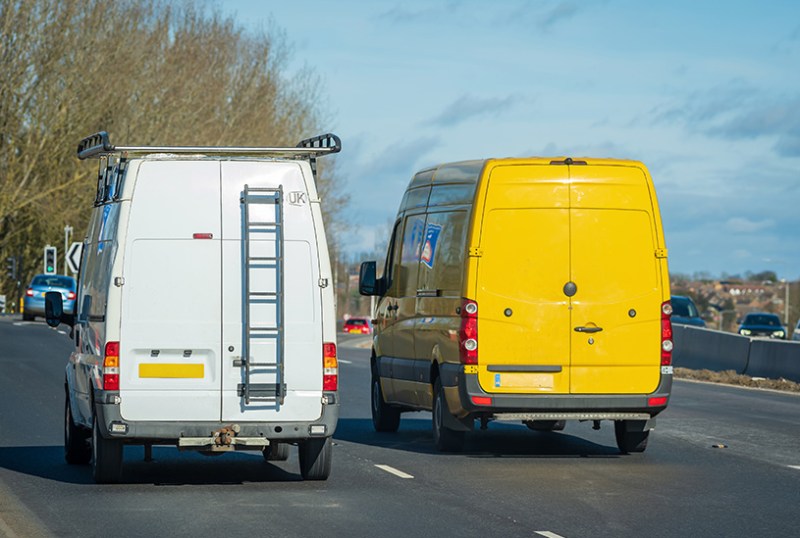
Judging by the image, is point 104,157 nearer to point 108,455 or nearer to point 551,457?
point 108,455

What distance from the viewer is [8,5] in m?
60.9

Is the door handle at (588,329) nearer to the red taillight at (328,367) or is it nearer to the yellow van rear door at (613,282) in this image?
the yellow van rear door at (613,282)

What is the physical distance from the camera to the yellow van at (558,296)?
48.3ft

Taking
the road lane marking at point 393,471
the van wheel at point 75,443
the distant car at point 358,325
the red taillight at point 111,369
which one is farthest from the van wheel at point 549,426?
the distant car at point 358,325

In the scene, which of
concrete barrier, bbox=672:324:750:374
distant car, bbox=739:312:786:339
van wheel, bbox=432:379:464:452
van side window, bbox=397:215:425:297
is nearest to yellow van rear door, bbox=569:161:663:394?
van wheel, bbox=432:379:464:452

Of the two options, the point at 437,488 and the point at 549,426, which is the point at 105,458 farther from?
the point at 549,426

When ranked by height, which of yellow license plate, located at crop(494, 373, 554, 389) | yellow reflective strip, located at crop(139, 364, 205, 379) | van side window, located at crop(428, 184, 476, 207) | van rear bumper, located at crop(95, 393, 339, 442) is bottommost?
van rear bumper, located at crop(95, 393, 339, 442)

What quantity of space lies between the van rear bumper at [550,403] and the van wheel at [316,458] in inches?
81.2

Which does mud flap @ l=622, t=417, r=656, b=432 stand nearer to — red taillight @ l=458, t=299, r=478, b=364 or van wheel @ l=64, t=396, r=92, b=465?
red taillight @ l=458, t=299, r=478, b=364

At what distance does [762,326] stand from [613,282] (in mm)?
45070

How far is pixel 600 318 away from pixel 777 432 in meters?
4.29

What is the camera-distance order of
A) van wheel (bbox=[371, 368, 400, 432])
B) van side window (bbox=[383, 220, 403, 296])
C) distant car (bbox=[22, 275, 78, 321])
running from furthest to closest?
distant car (bbox=[22, 275, 78, 321]) < van wheel (bbox=[371, 368, 400, 432]) < van side window (bbox=[383, 220, 403, 296])

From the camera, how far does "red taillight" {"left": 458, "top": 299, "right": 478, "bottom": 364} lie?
14688 millimetres

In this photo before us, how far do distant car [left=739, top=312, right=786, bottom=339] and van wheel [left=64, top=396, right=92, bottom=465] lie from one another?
44.7 m
